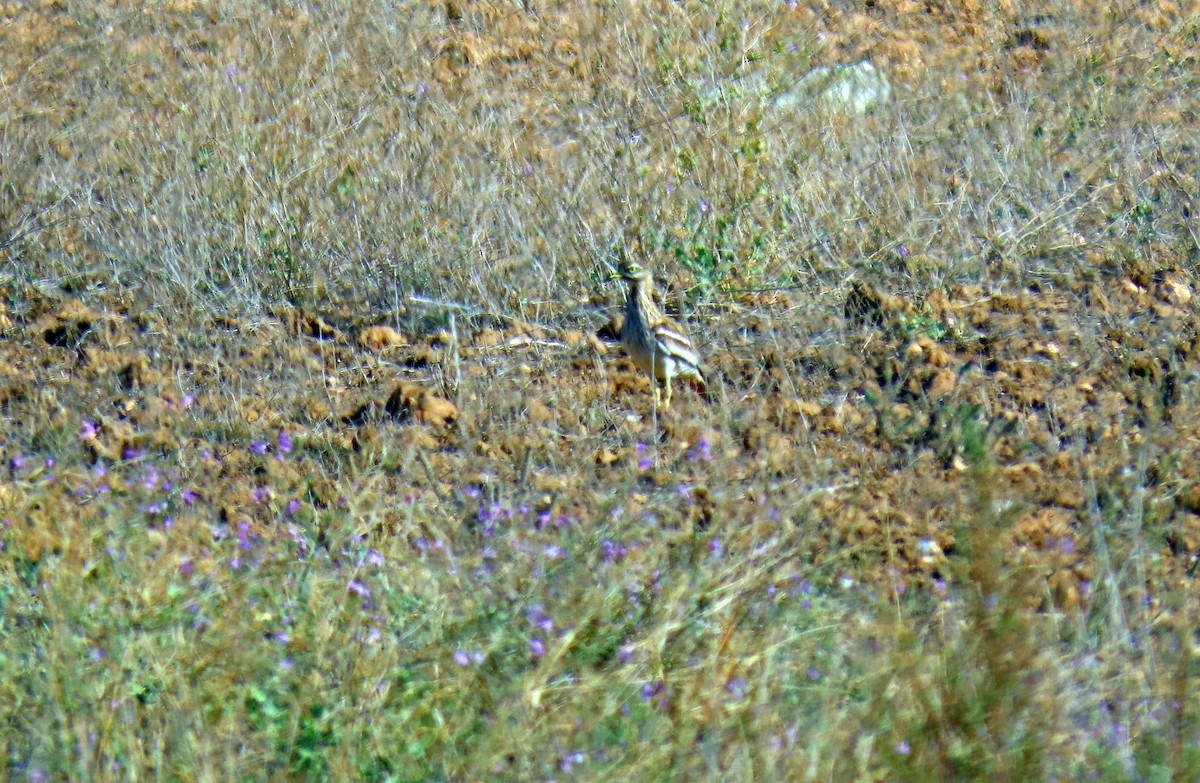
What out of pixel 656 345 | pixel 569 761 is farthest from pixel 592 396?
pixel 569 761

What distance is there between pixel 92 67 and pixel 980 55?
183 inches

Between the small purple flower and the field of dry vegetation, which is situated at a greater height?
the small purple flower

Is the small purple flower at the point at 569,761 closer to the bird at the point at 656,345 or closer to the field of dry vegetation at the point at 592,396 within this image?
the field of dry vegetation at the point at 592,396

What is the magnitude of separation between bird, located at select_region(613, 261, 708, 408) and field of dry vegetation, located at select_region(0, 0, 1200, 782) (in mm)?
104

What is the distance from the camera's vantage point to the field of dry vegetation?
9.41ft

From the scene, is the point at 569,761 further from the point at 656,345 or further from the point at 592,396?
the point at 592,396

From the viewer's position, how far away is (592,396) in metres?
4.92

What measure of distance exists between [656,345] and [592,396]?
1.16 ft

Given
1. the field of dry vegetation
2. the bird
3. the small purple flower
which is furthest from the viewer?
the bird

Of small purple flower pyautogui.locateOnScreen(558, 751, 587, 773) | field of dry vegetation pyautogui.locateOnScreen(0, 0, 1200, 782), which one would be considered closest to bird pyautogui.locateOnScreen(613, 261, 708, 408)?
field of dry vegetation pyautogui.locateOnScreen(0, 0, 1200, 782)

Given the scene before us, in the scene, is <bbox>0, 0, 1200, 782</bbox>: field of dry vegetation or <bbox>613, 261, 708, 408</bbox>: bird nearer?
<bbox>0, 0, 1200, 782</bbox>: field of dry vegetation

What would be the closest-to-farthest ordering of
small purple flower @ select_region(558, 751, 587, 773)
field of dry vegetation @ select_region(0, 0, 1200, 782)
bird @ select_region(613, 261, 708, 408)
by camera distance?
1. small purple flower @ select_region(558, 751, 587, 773)
2. field of dry vegetation @ select_region(0, 0, 1200, 782)
3. bird @ select_region(613, 261, 708, 408)

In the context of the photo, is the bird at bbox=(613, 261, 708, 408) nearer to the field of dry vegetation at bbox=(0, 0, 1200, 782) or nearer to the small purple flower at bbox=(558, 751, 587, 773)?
the field of dry vegetation at bbox=(0, 0, 1200, 782)

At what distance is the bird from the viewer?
4703 millimetres
